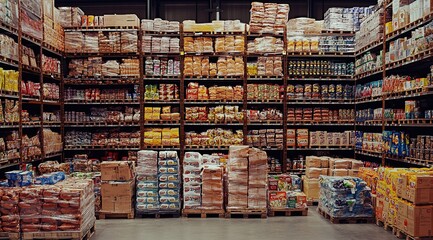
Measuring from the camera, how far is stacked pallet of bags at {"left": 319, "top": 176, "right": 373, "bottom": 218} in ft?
28.3

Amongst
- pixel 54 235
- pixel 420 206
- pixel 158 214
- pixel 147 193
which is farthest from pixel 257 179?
→ pixel 54 235

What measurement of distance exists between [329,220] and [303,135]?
4164 mm

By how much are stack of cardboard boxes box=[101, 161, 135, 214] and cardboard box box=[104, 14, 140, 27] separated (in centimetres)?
514

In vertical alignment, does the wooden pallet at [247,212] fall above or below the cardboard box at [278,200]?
below

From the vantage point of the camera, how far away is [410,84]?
370 inches

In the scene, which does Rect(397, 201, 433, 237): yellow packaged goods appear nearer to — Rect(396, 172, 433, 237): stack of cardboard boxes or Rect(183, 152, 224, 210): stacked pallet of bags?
Rect(396, 172, 433, 237): stack of cardboard boxes

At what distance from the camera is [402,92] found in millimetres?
9844

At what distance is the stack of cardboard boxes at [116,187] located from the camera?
9.09m

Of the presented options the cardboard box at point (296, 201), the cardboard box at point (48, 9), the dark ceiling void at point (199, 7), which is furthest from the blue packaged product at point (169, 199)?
the dark ceiling void at point (199, 7)

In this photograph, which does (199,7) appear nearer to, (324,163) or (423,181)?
(324,163)

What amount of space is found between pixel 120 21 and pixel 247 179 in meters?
6.40

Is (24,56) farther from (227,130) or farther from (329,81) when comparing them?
(329,81)

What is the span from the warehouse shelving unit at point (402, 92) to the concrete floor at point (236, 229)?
7.16ft

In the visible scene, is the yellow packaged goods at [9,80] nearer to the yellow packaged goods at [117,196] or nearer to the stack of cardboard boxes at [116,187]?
the stack of cardboard boxes at [116,187]
